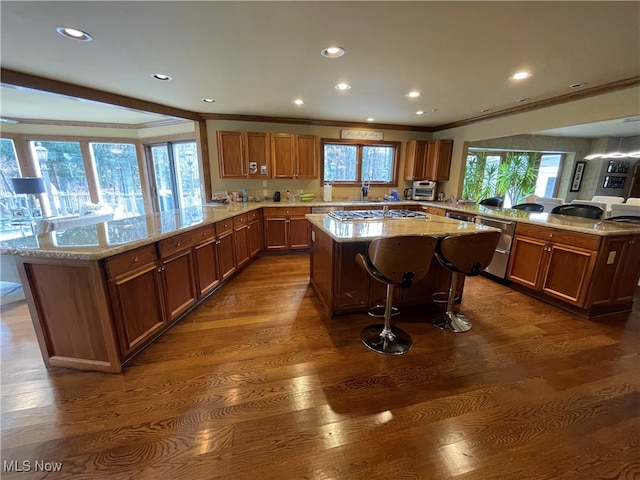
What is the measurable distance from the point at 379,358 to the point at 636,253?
114 inches

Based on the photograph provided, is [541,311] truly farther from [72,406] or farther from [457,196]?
[72,406]

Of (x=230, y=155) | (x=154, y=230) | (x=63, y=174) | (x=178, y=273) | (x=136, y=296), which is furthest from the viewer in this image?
(x=63, y=174)

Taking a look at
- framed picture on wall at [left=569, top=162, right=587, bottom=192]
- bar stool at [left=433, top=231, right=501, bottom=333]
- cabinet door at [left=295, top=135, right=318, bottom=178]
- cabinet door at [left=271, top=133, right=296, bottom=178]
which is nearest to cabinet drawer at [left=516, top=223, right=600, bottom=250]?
bar stool at [left=433, top=231, right=501, bottom=333]

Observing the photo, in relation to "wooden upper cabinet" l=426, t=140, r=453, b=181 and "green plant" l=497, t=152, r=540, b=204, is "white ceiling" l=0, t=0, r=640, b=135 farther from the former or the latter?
"green plant" l=497, t=152, r=540, b=204

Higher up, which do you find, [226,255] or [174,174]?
[174,174]

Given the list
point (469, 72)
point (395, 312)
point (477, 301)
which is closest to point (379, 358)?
point (395, 312)

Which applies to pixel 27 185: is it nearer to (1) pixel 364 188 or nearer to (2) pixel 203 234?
(2) pixel 203 234

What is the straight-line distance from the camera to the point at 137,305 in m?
2.02

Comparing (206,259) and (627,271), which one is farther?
(206,259)

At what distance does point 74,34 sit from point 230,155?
266 centimetres

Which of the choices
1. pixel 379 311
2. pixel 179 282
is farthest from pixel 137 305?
pixel 379 311

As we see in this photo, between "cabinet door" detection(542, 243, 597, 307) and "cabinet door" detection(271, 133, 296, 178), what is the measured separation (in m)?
3.85

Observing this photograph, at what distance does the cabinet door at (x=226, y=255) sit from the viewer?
128 inches

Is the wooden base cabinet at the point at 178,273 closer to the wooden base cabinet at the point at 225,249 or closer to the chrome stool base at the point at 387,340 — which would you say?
the wooden base cabinet at the point at 225,249
